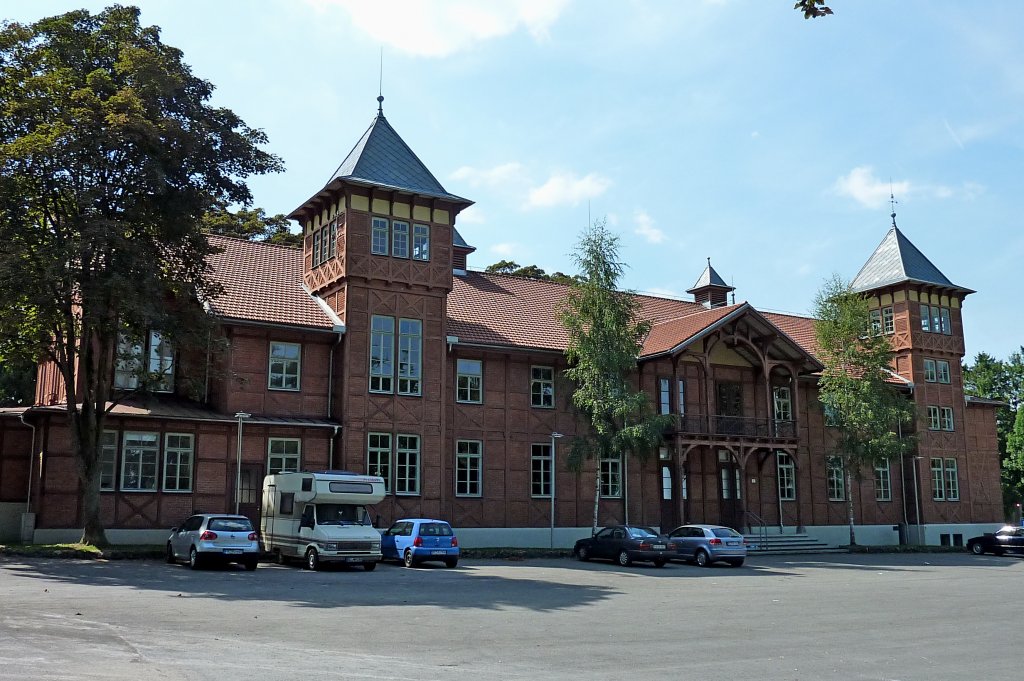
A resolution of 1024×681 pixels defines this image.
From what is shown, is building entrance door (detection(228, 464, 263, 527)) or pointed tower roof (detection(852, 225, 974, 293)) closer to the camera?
building entrance door (detection(228, 464, 263, 527))

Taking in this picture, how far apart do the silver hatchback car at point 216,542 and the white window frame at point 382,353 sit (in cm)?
889

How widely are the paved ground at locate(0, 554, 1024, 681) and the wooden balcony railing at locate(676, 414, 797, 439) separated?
12.6m

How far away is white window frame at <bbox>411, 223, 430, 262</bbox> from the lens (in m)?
31.7

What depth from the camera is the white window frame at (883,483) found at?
1671 inches

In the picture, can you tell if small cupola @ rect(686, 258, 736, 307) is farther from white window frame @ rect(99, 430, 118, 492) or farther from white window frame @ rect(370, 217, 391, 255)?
white window frame @ rect(99, 430, 118, 492)

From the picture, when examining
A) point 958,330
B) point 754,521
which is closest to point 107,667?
point 754,521

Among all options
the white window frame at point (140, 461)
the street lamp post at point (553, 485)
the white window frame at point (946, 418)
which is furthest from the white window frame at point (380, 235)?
the white window frame at point (946, 418)

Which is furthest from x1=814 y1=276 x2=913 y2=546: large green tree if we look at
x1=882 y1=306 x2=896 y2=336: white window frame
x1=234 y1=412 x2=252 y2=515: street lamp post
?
x1=234 y1=412 x2=252 y2=515: street lamp post

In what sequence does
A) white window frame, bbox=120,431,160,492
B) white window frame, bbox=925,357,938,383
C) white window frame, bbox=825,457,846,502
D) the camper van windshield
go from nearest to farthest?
1. the camper van windshield
2. white window frame, bbox=120,431,160,492
3. white window frame, bbox=825,457,846,502
4. white window frame, bbox=925,357,938,383

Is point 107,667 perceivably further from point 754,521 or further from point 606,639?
point 754,521

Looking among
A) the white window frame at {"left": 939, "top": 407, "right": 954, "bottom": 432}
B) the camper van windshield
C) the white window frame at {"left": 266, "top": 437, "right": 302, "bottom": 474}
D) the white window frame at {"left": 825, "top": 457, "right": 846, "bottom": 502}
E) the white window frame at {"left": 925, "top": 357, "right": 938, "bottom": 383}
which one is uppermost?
the white window frame at {"left": 925, "top": 357, "right": 938, "bottom": 383}

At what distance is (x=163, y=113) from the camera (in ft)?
80.0

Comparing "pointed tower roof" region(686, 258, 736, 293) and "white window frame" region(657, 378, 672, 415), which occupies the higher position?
"pointed tower roof" region(686, 258, 736, 293)

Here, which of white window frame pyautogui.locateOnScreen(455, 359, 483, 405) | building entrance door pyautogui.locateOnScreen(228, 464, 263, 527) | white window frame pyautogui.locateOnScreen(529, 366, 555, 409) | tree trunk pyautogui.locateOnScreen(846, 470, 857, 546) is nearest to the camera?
building entrance door pyautogui.locateOnScreen(228, 464, 263, 527)
